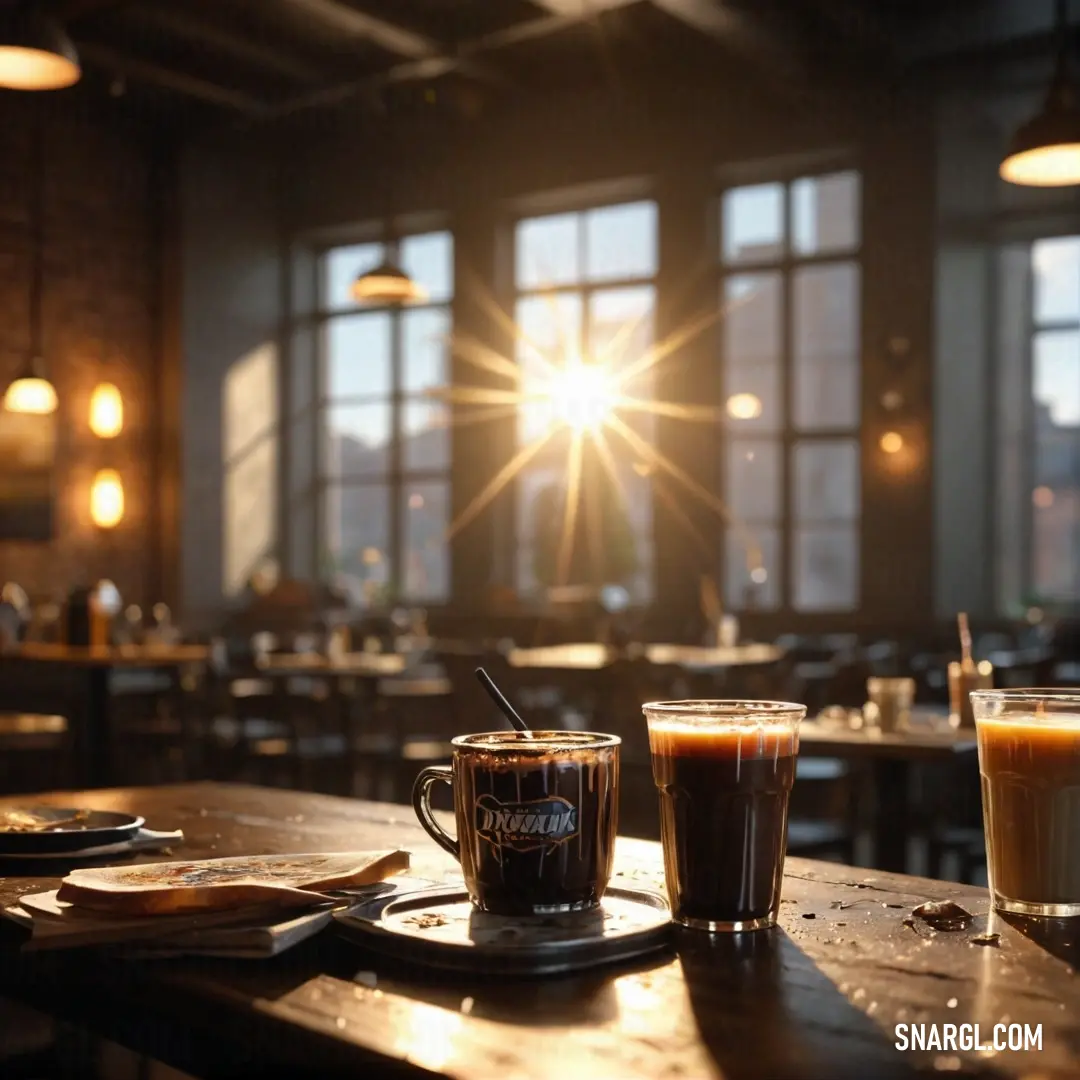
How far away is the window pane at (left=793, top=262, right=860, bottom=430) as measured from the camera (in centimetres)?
922

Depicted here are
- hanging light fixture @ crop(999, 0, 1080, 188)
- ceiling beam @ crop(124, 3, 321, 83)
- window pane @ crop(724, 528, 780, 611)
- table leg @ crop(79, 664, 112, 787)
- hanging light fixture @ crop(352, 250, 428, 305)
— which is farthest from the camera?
window pane @ crop(724, 528, 780, 611)

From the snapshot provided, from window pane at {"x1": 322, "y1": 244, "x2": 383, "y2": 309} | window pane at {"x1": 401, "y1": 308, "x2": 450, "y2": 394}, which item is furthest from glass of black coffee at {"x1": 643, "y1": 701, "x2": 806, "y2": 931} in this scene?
window pane at {"x1": 322, "y1": 244, "x2": 383, "y2": 309}

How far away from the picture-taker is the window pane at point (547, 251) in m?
10.5

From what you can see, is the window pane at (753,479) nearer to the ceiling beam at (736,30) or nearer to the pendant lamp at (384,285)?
the ceiling beam at (736,30)

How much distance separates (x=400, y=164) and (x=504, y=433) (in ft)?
7.29

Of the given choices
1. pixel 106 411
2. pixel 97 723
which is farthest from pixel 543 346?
pixel 97 723

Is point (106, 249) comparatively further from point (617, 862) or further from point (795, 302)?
point (617, 862)

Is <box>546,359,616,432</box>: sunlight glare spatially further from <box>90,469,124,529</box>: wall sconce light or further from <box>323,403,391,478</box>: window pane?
<box>90,469,124,529</box>: wall sconce light

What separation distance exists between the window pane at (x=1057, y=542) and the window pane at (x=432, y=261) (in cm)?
453

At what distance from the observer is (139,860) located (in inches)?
50.2

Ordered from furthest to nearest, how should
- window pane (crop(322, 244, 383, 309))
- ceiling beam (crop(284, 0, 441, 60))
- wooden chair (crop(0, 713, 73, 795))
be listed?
window pane (crop(322, 244, 383, 309)), ceiling beam (crop(284, 0, 441, 60)), wooden chair (crop(0, 713, 73, 795))

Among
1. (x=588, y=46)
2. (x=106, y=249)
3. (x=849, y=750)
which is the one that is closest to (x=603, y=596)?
(x=588, y=46)

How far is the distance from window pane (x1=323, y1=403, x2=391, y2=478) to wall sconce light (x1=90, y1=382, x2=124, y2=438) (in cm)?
181

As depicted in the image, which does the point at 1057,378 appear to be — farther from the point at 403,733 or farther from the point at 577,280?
the point at 403,733
